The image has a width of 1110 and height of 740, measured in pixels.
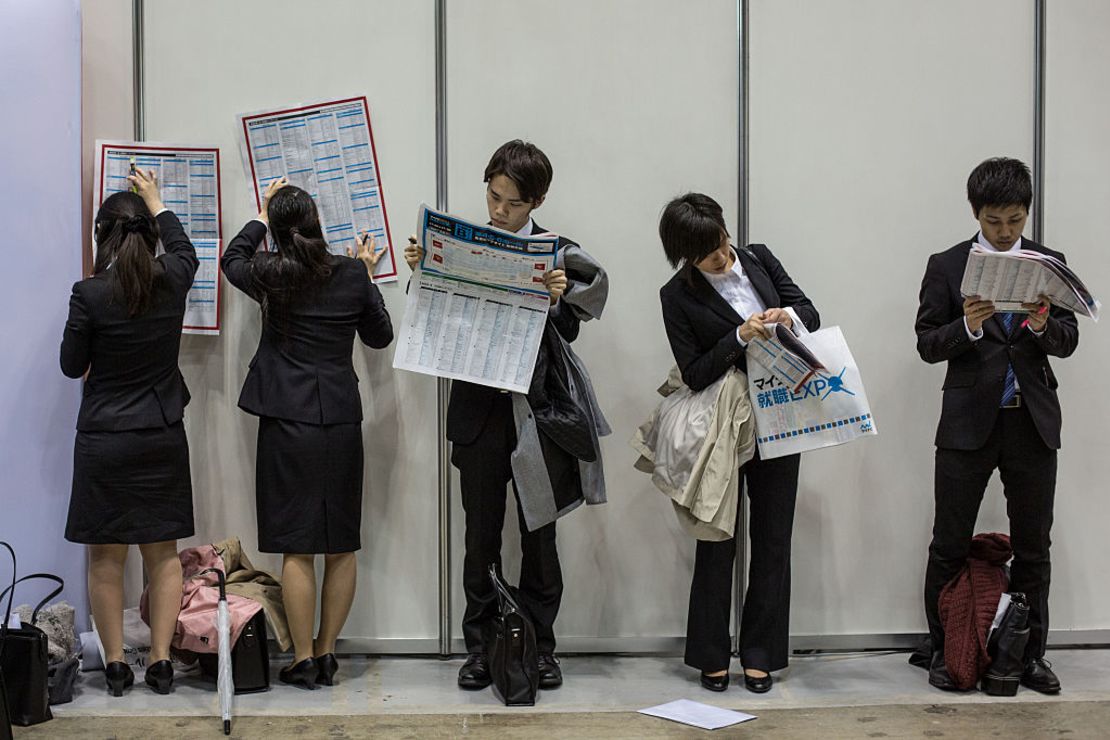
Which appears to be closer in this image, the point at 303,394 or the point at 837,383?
the point at 837,383

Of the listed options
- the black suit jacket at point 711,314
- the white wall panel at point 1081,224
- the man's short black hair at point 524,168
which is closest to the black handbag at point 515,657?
the black suit jacket at point 711,314

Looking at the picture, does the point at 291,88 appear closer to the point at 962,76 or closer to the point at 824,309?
the point at 824,309

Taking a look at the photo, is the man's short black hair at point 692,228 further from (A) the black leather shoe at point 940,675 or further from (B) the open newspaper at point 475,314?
(A) the black leather shoe at point 940,675

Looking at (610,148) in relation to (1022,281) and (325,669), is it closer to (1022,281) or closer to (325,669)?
(1022,281)

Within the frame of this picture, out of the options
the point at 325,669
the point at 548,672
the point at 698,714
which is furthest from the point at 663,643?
the point at 325,669

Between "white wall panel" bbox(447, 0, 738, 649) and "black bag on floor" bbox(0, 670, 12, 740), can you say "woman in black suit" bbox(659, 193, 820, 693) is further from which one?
"black bag on floor" bbox(0, 670, 12, 740)

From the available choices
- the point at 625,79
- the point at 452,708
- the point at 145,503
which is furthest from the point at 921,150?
the point at 145,503

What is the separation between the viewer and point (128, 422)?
342cm

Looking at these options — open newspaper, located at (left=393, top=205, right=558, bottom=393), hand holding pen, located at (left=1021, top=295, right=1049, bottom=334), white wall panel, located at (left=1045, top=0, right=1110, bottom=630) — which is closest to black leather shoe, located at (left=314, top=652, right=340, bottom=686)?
open newspaper, located at (left=393, top=205, right=558, bottom=393)

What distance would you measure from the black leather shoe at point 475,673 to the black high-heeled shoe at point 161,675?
898mm

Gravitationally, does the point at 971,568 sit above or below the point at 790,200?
below

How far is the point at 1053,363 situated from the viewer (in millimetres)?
4074

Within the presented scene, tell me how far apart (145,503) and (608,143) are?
1.95m

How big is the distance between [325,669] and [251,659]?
249mm
